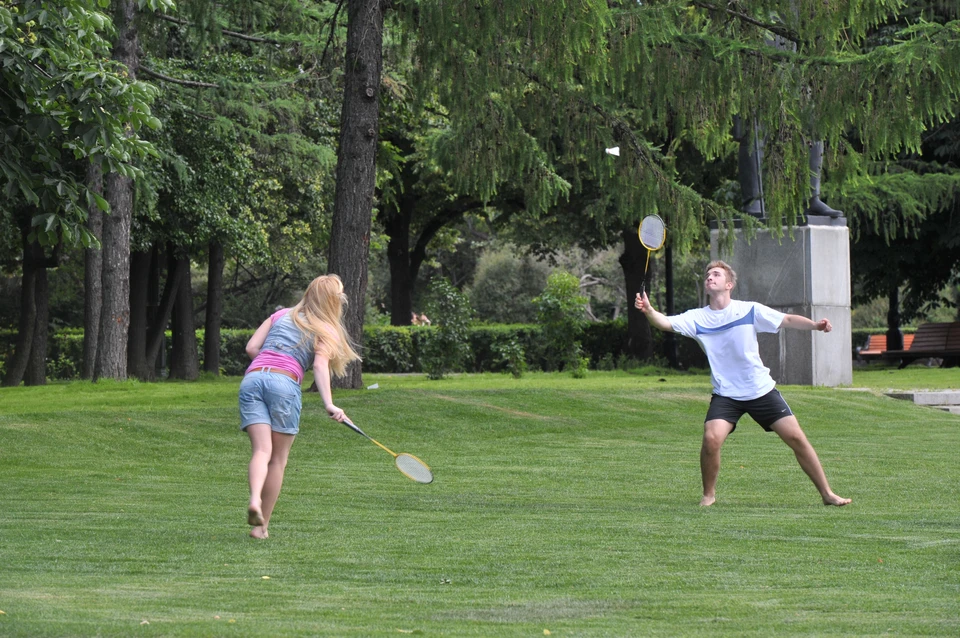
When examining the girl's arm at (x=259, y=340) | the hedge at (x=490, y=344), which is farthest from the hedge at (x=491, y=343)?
the girl's arm at (x=259, y=340)

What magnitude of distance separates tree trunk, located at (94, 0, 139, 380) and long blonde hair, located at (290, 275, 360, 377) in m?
16.6

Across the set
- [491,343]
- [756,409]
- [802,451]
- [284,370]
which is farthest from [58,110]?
[491,343]

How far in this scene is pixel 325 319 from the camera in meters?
8.45

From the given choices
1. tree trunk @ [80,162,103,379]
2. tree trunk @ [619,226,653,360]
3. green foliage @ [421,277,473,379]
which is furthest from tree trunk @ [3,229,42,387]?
tree trunk @ [619,226,653,360]

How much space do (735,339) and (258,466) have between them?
12.6 feet

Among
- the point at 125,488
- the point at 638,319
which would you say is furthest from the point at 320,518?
the point at 638,319

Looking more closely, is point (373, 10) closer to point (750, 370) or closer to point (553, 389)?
point (553, 389)

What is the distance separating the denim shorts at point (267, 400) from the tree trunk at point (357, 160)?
1090cm

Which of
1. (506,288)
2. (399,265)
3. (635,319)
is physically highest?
(506,288)

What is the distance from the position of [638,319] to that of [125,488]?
2711cm

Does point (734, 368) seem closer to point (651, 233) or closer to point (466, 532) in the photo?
point (651, 233)

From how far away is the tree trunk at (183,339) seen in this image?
34375 mm

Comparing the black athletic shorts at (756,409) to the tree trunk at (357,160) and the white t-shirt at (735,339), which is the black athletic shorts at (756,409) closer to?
the white t-shirt at (735,339)

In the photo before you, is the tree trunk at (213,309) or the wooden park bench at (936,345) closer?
the wooden park bench at (936,345)
